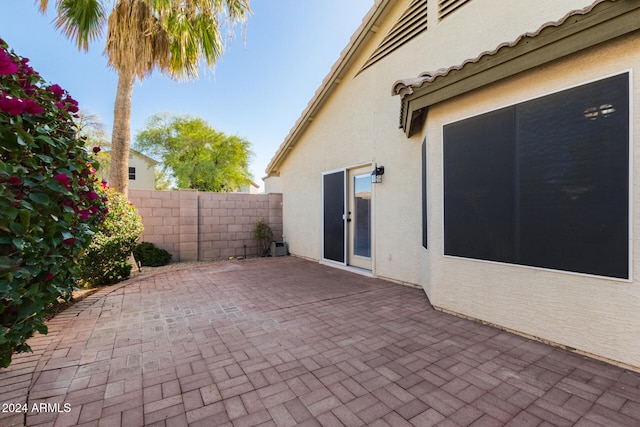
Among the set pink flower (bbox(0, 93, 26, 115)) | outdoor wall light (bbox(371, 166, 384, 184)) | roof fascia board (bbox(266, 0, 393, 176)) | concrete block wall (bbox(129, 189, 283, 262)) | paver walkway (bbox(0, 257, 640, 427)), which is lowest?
paver walkway (bbox(0, 257, 640, 427))

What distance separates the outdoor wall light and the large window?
236 cm

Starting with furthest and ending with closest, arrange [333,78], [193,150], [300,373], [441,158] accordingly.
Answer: [193,150] → [333,78] → [441,158] → [300,373]

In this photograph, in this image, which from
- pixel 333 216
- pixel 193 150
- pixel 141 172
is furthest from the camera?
pixel 193 150

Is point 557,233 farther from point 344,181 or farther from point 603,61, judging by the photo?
point 344,181

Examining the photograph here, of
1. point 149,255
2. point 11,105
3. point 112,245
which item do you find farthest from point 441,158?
point 149,255

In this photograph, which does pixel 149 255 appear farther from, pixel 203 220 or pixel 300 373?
pixel 300 373

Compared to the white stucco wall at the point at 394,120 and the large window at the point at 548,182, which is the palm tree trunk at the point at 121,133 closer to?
the white stucco wall at the point at 394,120

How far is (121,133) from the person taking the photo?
766cm

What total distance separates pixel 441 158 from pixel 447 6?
3.32 meters

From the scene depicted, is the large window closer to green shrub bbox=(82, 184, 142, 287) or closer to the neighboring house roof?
the neighboring house roof

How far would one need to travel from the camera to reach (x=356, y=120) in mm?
7551

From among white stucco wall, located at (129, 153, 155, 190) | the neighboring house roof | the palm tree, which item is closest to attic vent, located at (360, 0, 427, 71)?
the neighboring house roof

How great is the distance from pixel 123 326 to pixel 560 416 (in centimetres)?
486

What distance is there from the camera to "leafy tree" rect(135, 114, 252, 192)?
2636 centimetres
